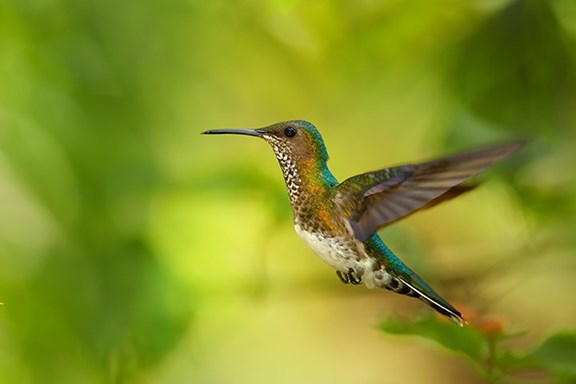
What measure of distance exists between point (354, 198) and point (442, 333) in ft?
1.13

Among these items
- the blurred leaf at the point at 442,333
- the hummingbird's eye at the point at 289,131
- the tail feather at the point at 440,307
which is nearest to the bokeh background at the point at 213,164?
the blurred leaf at the point at 442,333

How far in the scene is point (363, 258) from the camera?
111cm

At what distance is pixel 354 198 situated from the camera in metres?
1.14

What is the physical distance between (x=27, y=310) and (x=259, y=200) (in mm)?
553

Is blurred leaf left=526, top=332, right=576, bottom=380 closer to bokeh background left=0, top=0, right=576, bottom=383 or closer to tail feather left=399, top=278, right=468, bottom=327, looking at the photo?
bokeh background left=0, top=0, right=576, bottom=383

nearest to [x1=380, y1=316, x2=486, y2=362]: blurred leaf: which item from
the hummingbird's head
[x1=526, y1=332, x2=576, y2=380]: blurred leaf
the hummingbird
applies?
[x1=526, y1=332, x2=576, y2=380]: blurred leaf

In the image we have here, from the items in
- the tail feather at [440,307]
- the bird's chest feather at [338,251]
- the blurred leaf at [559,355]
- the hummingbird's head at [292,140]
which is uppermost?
the hummingbird's head at [292,140]

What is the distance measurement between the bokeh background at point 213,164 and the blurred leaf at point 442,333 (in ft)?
0.27

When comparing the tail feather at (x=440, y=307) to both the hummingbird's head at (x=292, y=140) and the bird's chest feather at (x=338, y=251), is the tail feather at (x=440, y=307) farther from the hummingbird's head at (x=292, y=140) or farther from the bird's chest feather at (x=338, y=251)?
the hummingbird's head at (x=292, y=140)

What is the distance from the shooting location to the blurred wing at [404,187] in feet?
3.26

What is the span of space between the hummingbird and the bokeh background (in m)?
0.41

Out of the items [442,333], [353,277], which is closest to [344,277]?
[353,277]

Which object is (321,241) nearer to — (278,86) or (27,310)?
(27,310)

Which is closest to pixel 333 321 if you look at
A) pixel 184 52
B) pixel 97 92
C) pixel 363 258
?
pixel 184 52
